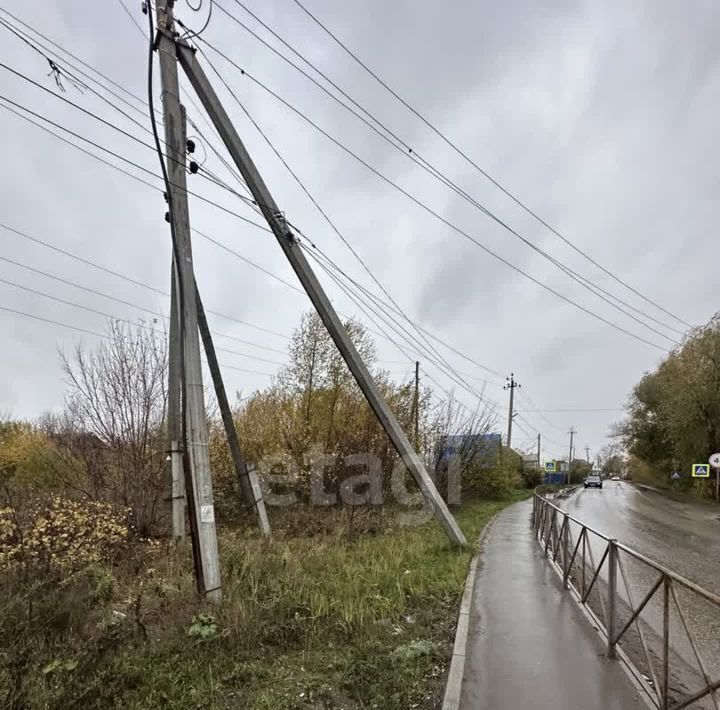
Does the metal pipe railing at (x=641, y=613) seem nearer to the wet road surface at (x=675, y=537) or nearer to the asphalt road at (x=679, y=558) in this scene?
the asphalt road at (x=679, y=558)

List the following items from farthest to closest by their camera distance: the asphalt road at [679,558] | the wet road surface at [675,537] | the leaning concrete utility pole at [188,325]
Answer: the wet road surface at [675,537] < the leaning concrete utility pole at [188,325] < the asphalt road at [679,558]

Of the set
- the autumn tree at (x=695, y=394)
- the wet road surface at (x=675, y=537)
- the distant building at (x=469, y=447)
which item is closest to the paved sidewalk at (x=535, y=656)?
the wet road surface at (x=675, y=537)

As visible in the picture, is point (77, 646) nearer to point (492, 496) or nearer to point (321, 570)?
point (321, 570)

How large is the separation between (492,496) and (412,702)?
24.7 meters

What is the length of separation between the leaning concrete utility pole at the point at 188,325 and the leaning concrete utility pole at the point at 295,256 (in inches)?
15.3

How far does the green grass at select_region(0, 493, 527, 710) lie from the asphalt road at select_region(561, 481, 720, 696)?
203 cm

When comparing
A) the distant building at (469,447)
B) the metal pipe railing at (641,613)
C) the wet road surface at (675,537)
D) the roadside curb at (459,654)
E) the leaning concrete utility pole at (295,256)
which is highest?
the leaning concrete utility pole at (295,256)

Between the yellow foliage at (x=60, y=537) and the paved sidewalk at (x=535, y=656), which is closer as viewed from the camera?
the paved sidewalk at (x=535, y=656)

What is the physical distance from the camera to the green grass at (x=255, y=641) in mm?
3686

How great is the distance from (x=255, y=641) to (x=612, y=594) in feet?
11.0

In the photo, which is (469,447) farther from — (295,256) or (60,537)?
(60,537)

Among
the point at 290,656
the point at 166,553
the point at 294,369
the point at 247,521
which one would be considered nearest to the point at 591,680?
the point at 290,656

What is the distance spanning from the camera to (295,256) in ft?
27.6

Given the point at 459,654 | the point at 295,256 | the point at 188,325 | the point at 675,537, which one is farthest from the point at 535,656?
the point at 675,537
